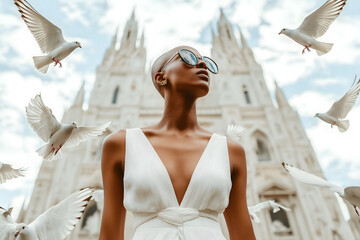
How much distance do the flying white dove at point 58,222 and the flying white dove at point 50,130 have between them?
0.65 meters

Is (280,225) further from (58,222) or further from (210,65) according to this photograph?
(58,222)

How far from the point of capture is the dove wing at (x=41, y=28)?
1.68 metres

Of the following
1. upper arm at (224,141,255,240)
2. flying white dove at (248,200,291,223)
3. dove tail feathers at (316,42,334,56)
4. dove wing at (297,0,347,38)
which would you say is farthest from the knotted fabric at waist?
dove wing at (297,0,347,38)

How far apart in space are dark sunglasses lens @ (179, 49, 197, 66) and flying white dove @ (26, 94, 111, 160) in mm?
841

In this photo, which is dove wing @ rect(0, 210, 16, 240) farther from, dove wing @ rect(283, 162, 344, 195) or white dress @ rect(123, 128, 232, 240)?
dove wing @ rect(283, 162, 344, 195)

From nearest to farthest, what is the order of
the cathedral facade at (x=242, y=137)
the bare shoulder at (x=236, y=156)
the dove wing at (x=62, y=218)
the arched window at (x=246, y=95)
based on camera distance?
the dove wing at (x=62, y=218) < the bare shoulder at (x=236, y=156) < the cathedral facade at (x=242, y=137) < the arched window at (x=246, y=95)

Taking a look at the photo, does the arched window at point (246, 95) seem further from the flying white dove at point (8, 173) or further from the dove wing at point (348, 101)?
the flying white dove at point (8, 173)

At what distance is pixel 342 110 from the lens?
217 cm

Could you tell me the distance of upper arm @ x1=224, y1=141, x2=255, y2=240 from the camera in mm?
1426

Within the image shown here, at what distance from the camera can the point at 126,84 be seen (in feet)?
53.5

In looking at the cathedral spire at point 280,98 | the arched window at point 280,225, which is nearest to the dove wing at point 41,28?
the arched window at point 280,225

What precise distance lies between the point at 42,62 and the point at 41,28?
27cm

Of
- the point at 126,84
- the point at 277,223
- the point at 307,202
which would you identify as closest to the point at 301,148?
the point at 307,202

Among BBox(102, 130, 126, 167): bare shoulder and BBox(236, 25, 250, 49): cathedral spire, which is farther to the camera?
BBox(236, 25, 250, 49): cathedral spire
